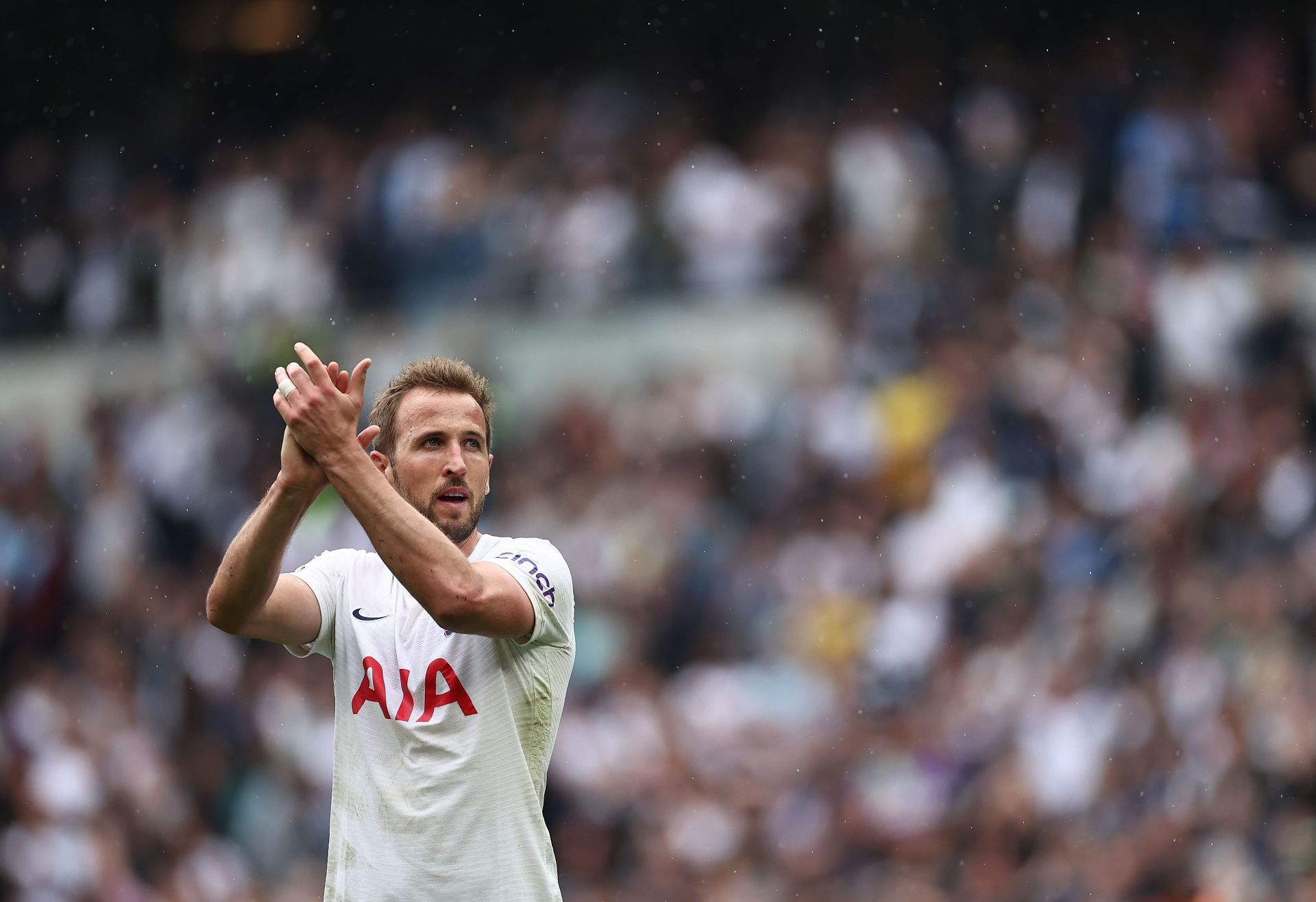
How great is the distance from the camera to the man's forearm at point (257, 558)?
3150 millimetres

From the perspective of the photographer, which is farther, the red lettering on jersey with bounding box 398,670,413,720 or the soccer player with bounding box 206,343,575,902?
the red lettering on jersey with bounding box 398,670,413,720

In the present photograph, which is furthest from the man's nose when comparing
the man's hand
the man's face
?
the man's hand

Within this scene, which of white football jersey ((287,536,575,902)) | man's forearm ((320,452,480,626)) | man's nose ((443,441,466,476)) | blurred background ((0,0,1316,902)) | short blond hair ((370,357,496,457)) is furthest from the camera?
blurred background ((0,0,1316,902))

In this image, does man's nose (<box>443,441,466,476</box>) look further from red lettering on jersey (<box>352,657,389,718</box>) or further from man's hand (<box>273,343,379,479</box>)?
red lettering on jersey (<box>352,657,389,718</box>)

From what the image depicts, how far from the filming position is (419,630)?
3408mm

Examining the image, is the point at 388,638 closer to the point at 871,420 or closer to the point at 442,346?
the point at 871,420

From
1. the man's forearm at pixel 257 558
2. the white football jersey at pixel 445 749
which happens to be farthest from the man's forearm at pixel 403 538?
the white football jersey at pixel 445 749

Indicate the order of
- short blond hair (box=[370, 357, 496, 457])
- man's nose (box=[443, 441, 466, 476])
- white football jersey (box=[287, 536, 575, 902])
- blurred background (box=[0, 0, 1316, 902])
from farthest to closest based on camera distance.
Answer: blurred background (box=[0, 0, 1316, 902]), short blond hair (box=[370, 357, 496, 457]), man's nose (box=[443, 441, 466, 476]), white football jersey (box=[287, 536, 575, 902])

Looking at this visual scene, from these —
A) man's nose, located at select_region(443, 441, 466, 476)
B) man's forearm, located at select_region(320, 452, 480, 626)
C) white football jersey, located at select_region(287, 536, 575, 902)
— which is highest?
man's nose, located at select_region(443, 441, 466, 476)

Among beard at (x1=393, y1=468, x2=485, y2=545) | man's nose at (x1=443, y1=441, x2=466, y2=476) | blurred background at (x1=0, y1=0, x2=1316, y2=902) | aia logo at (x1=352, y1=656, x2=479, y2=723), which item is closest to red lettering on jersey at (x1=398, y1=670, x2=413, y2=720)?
aia logo at (x1=352, y1=656, x2=479, y2=723)

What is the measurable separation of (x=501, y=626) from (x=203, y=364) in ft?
27.7

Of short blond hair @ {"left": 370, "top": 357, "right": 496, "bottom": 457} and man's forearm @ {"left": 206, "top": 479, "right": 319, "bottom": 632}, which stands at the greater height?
short blond hair @ {"left": 370, "top": 357, "right": 496, "bottom": 457}

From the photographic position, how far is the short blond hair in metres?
3.53

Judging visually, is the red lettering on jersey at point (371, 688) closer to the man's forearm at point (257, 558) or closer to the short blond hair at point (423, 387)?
the man's forearm at point (257, 558)
